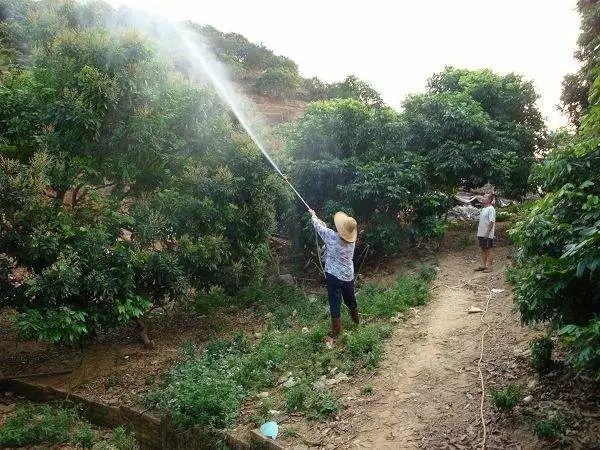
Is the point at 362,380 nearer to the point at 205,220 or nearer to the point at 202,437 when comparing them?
the point at 202,437

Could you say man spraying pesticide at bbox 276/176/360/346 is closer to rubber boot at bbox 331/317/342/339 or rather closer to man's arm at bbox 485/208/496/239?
rubber boot at bbox 331/317/342/339

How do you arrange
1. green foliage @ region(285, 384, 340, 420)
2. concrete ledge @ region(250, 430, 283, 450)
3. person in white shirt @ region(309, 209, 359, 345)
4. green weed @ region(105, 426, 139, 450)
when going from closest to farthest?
1. concrete ledge @ region(250, 430, 283, 450)
2. green foliage @ region(285, 384, 340, 420)
3. green weed @ region(105, 426, 139, 450)
4. person in white shirt @ region(309, 209, 359, 345)

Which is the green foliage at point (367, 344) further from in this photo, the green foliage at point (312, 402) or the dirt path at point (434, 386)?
the green foliage at point (312, 402)

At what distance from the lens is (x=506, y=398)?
15.8 feet

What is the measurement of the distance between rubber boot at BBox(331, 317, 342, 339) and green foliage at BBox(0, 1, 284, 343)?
2659 mm

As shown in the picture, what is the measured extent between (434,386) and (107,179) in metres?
6.63

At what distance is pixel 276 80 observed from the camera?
28141 millimetres

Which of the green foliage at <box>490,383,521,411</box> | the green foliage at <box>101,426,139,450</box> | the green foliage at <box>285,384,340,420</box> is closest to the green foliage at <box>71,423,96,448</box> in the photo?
the green foliage at <box>101,426,139,450</box>

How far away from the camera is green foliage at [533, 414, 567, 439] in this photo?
4262 mm

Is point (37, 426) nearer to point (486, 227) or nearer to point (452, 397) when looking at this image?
point (452, 397)

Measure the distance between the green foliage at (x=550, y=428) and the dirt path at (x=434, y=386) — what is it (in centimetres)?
14

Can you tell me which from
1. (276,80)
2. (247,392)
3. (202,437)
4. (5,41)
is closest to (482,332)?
(247,392)

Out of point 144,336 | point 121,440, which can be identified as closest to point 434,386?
point 121,440

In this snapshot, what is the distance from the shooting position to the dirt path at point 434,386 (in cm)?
484
